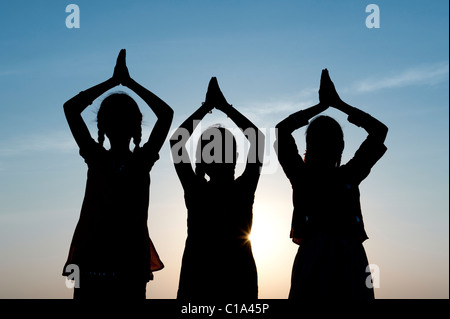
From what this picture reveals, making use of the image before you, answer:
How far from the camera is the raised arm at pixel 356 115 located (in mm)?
5641

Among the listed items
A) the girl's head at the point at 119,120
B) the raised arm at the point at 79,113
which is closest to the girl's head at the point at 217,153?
the girl's head at the point at 119,120

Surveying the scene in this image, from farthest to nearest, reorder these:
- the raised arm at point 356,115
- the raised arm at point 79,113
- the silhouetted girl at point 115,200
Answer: the raised arm at point 356,115 → the raised arm at point 79,113 → the silhouetted girl at point 115,200

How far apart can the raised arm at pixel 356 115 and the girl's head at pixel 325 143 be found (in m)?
0.31

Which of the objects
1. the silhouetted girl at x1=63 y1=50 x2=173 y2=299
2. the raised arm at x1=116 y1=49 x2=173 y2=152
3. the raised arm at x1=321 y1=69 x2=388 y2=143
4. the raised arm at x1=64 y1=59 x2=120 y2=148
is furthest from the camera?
the raised arm at x1=321 y1=69 x2=388 y2=143

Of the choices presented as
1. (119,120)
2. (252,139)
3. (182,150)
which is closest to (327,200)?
(252,139)

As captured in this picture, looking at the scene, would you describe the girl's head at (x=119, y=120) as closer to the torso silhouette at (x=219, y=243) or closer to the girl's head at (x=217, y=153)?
the girl's head at (x=217, y=153)

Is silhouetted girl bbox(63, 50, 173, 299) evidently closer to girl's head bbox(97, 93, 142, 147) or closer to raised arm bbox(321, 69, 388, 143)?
girl's head bbox(97, 93, 142, 147)

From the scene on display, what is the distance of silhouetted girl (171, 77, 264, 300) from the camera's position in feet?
17.2

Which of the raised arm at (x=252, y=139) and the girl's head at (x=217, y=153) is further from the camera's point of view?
the raised arm at (x=252, y=139)

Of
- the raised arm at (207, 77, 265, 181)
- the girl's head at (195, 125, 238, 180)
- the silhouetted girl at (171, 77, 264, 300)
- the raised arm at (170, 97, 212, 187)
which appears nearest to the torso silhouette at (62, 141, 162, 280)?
the raised arm at (170, 97, 212, 187)

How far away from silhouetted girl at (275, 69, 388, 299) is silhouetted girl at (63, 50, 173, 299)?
4.76ft

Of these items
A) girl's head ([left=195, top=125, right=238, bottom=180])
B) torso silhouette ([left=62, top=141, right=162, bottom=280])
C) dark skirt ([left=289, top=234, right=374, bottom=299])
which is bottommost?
dark skirt ([left=289, top=234, right=374, bottom=299])

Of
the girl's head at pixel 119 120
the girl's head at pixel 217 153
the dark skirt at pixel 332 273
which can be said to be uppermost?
the girl's head at pixel 119 120

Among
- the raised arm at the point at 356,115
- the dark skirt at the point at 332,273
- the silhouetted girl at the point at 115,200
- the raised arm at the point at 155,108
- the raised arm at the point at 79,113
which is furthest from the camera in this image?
the raised arm at the point at 356,115
